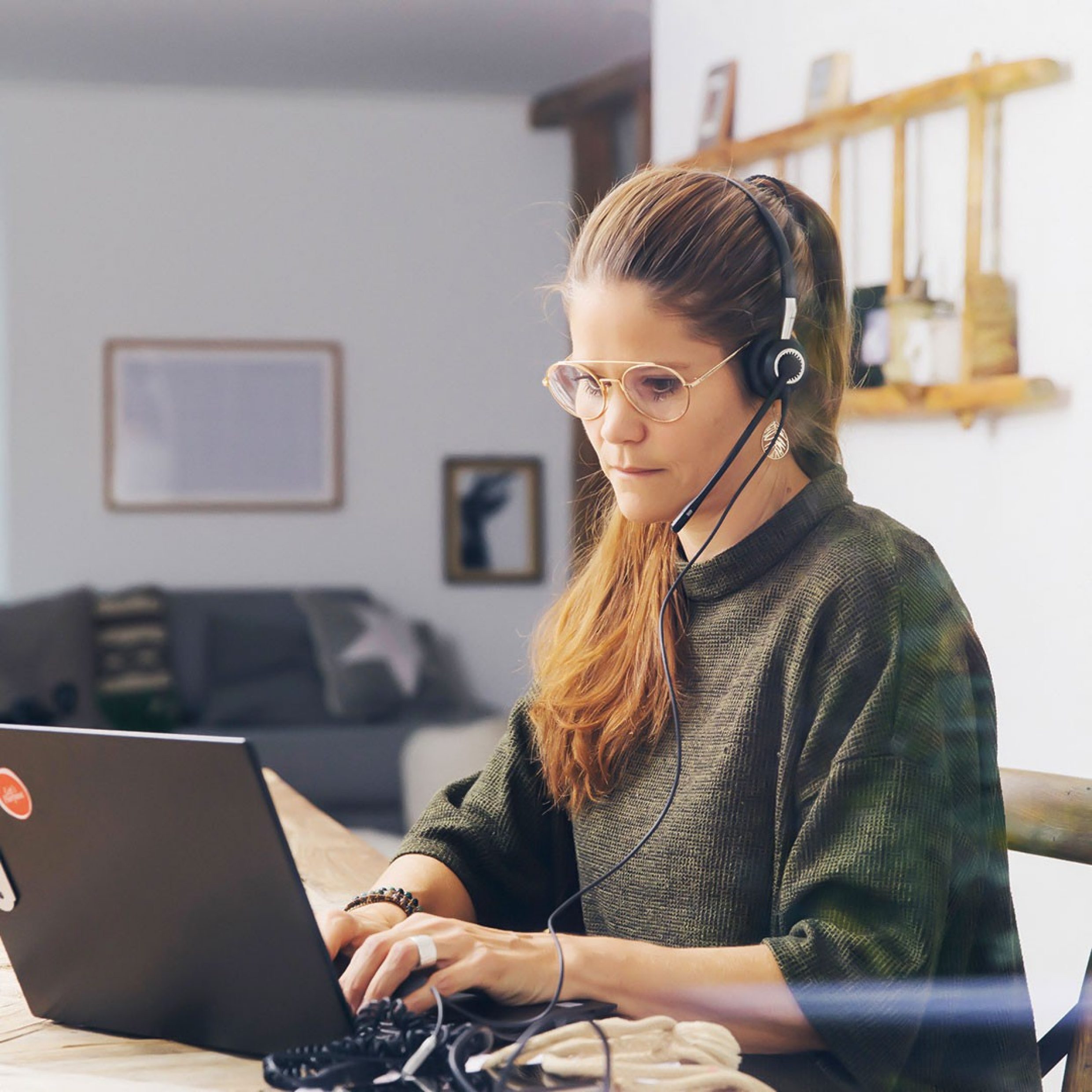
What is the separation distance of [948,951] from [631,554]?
43 cm

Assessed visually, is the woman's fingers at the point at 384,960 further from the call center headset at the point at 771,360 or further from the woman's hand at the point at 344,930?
the call center headset at the point at 771,360

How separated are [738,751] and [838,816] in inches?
4.8

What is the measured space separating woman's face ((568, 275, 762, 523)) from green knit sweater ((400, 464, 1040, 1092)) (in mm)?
65

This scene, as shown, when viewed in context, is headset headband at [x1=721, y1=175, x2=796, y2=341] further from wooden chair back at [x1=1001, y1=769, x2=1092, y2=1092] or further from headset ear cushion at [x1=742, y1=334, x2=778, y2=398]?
wooden chair back at [x1=1001, y1=769, x2=1092, y2=1092]

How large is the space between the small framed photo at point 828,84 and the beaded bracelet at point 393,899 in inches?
89.6

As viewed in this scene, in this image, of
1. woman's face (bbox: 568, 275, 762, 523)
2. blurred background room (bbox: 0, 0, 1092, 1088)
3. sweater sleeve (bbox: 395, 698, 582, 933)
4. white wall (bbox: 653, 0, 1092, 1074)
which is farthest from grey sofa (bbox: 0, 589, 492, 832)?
woman's face (bbox: 568, 275, 762, 523)

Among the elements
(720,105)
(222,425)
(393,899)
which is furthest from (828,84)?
(222,425)

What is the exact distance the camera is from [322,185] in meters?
5.66

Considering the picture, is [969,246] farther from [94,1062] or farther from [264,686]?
[264,686]

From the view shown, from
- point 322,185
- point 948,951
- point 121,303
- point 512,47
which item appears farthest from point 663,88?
point 948,951

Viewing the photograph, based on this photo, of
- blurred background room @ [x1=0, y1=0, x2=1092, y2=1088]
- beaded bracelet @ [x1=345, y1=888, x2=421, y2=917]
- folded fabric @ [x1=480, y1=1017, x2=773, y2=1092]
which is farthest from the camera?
blurred background room @ [x1=0, y1=0, x2=1092, y2=1088]

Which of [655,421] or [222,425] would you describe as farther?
[222,425]

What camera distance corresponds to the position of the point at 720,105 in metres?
3.41

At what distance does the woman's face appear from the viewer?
41.6 inches
